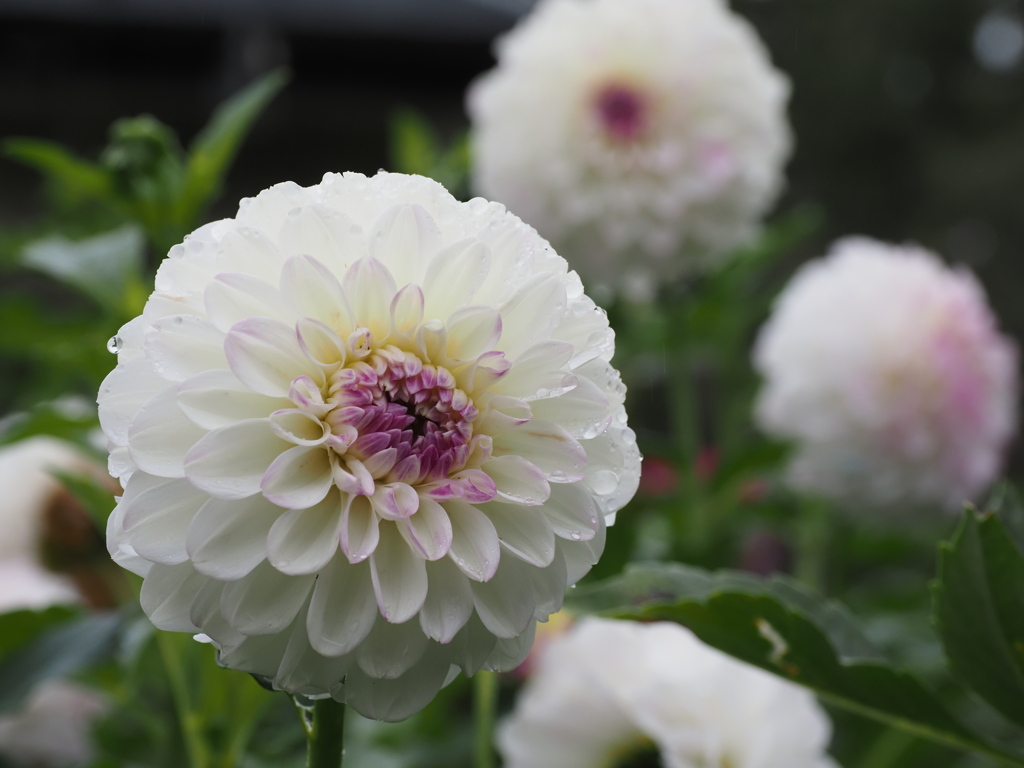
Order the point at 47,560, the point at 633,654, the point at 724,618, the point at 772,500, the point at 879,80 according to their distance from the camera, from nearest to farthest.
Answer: the point at 724,618 → the point at 633,654 → the point at 47,560 → the point at 772,500 → the point at 879,80

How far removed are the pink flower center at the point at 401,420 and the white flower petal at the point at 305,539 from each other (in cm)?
3

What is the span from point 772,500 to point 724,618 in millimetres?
912

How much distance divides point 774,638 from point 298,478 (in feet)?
0.96

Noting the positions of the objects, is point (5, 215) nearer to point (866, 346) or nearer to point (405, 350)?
point (866, 346)

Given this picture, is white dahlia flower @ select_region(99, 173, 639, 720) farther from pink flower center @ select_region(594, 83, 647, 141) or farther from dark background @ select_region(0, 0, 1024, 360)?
dark background @ select_region(0, 0, 1024, 360)

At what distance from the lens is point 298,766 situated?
0.76m

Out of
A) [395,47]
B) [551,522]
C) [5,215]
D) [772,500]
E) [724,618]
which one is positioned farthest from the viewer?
[395,47]

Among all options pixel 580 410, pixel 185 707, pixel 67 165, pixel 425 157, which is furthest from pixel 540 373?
pixel 425 157

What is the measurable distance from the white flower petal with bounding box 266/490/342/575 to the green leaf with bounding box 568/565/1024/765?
18 centimetres

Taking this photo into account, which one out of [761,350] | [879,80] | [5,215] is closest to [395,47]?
[5,215]

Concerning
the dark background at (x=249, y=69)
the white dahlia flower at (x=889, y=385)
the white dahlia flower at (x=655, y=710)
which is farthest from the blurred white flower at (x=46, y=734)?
the dark background at (x=249, y=69)

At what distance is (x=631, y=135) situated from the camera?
3.75 ft

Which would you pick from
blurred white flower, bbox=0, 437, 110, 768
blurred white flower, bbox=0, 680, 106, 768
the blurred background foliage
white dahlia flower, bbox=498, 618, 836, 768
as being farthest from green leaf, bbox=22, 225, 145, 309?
white dahlia flower, bbox=498, 618, 836, 768

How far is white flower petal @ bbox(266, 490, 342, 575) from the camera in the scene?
36 cm
